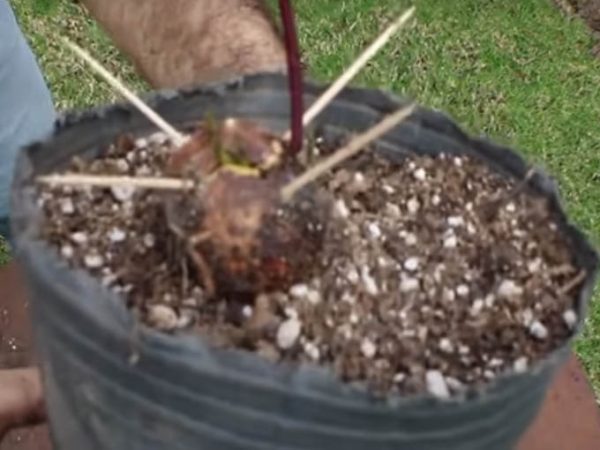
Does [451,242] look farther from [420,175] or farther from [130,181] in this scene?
[130,181]

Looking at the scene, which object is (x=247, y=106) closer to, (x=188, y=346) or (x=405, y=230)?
(x=405, y=230)

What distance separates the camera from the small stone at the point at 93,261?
73 centimetres

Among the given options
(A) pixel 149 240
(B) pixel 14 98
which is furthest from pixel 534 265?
(B) pixel 14 98

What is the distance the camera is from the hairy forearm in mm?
1060

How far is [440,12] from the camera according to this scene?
3.13 m

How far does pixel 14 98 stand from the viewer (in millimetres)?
1609

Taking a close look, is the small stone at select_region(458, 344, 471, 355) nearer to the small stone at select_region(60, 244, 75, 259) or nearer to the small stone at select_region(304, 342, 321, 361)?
the small stone at select_region(304, 342, 321, 361)

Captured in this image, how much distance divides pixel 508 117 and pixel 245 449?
2.22 meters

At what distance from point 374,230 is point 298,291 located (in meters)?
0.09

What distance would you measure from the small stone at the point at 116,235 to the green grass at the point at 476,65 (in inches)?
73.2

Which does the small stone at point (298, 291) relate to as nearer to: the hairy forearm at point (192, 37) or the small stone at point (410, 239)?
the small stone at point (410, 239)

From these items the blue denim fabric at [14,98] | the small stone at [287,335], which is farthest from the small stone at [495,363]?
the blue denim fabric at [14,98]

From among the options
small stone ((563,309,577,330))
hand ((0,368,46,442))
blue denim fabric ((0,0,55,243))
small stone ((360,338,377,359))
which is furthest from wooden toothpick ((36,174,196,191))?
blue denim fabric ((0,0,55,243))

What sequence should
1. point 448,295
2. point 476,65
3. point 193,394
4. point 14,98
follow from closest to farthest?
point 193,394 → point 448,295 → point 14,98 → point 476,65
